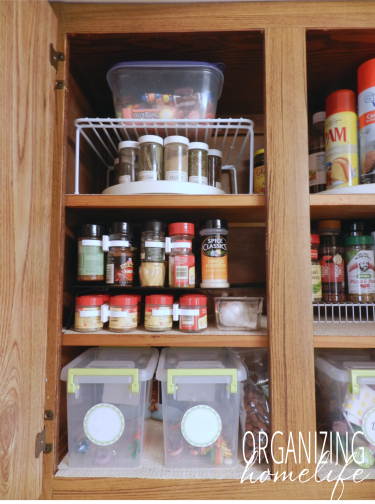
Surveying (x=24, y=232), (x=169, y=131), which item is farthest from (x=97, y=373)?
(x=169, y=131)

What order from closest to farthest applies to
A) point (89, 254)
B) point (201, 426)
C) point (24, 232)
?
point (24, 232)
point (201, 426)
point (89, 254)

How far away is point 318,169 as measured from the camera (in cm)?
96

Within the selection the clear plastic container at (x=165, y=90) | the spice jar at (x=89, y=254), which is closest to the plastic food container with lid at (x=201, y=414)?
the spice jar at (x=89, y=254)

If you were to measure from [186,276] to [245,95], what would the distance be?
721 millimetres

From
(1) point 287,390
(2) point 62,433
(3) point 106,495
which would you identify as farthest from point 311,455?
(2) point 62,433

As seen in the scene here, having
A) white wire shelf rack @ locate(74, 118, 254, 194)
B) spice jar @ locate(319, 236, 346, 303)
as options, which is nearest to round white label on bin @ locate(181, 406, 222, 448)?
spice jar @ locate(319, 236, 346, 303)

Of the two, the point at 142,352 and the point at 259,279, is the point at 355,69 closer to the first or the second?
the point at 259,279

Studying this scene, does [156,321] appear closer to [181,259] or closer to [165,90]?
[181,259]

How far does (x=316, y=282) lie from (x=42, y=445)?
0.89 meters

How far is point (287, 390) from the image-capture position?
0.76 m

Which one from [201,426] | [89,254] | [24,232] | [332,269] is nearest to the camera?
[24,232]

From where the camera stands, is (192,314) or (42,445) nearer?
(42,445)

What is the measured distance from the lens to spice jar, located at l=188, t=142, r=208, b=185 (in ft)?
3.05

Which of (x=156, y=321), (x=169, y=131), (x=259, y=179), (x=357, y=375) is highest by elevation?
(x=169, y=131)
